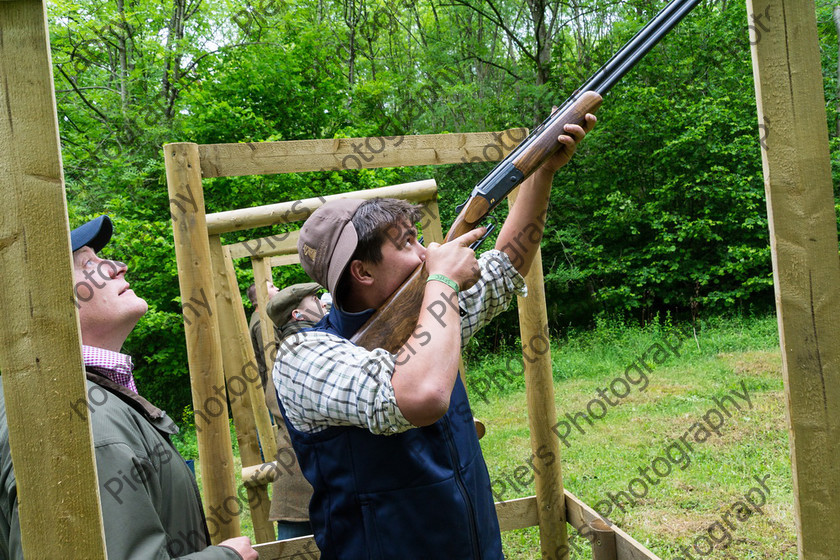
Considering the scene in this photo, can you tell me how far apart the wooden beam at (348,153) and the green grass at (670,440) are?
155cm

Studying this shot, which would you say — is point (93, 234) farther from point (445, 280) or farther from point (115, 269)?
point (445, 280)

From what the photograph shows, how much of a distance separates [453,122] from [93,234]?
1361 cm

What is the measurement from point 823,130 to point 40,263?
163cm

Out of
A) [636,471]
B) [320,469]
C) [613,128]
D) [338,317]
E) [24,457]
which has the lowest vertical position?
[636,471]

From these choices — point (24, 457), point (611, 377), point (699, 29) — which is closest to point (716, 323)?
point (611, 377)

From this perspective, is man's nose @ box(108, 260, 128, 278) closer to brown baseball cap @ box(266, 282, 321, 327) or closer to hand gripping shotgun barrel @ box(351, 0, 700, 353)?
hand gripping shotgun barrel @ box(351, 0, 700, 353)

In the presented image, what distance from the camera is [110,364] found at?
177 centimetres

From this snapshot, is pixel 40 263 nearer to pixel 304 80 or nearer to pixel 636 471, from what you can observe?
pixel 636 471

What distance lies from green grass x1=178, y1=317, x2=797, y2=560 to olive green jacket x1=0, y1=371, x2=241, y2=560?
69.5 inches

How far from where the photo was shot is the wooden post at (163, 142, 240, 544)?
2275 millimetres

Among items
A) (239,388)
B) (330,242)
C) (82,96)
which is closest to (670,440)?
(239,388)

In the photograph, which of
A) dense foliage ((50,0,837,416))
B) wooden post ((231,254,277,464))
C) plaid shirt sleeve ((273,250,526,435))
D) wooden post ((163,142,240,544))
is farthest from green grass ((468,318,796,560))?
dense foliage ((50,0,837,416))

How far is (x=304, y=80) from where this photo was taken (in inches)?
458

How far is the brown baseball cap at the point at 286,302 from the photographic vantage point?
361 cm
